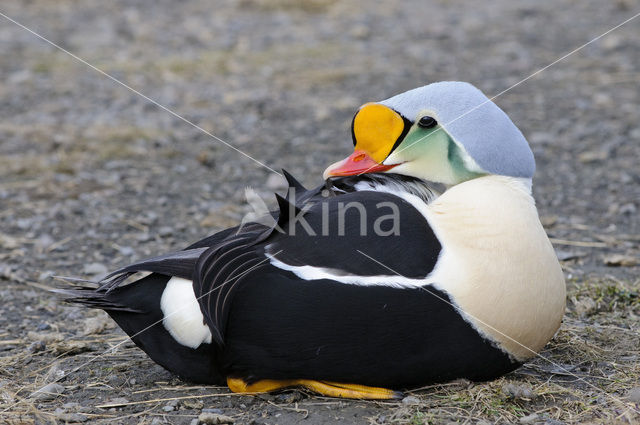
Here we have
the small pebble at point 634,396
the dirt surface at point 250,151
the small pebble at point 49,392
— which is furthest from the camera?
the small pebble at point 49,392

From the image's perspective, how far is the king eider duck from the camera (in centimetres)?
294

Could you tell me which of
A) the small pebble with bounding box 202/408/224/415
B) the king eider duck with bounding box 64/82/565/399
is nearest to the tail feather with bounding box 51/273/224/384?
the king eider duck with bounding box 64/82/565/399

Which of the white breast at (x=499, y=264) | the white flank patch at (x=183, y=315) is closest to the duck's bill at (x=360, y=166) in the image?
the white breast at (x=499, y=264)

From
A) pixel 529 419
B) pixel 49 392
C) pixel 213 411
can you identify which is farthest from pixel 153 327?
pixel 529 419

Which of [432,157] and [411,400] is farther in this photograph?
[432,157]

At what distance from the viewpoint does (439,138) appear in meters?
3.21

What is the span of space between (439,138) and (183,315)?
1141mm

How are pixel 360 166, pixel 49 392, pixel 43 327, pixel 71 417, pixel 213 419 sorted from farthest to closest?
pixel 43 327, pixel 49 392, pixel 360 166, pixel 71 417, pixel 213 419

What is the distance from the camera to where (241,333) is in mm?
3084

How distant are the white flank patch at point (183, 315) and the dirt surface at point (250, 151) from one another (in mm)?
239

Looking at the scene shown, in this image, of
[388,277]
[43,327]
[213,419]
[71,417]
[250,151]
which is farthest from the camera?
[250,151]

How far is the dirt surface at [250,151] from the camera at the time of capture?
3.28 m

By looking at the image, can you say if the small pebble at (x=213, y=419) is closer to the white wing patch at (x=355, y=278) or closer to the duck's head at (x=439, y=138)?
the white wing patch at (x=355, y=278)

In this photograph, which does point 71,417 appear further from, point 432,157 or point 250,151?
point 250,151
